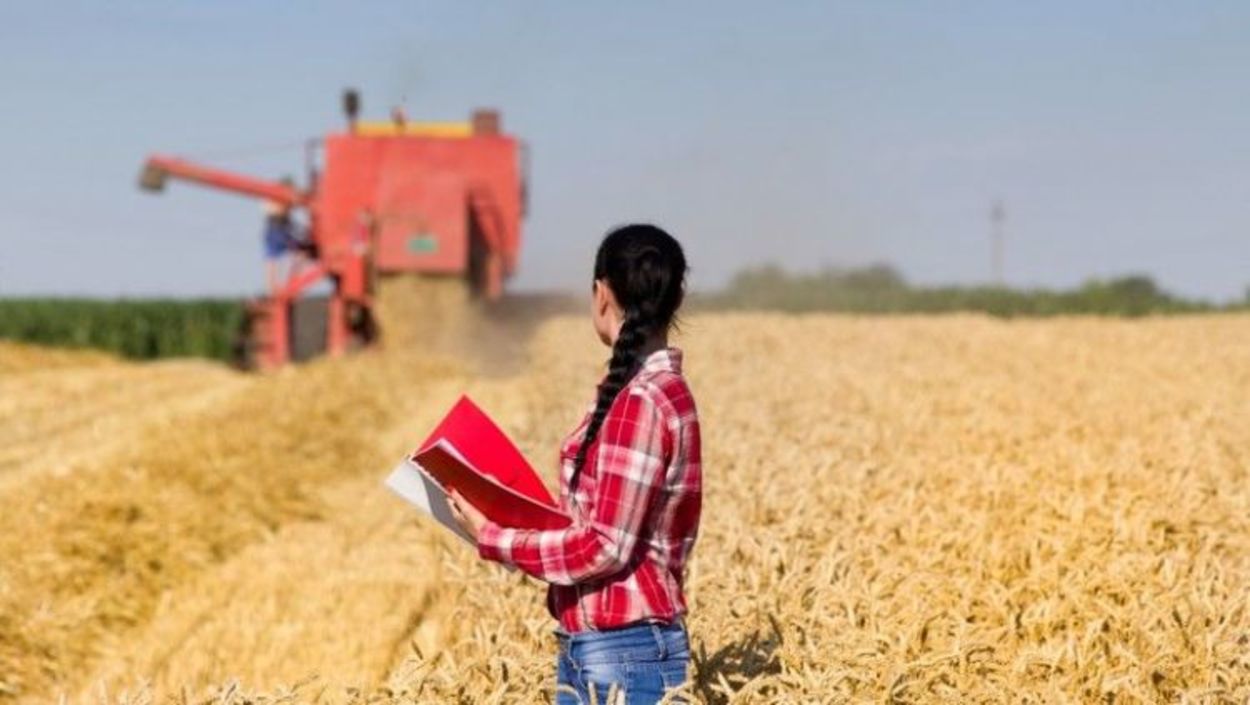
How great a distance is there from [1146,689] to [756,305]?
43.0m

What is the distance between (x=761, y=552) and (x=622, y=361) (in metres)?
1.88

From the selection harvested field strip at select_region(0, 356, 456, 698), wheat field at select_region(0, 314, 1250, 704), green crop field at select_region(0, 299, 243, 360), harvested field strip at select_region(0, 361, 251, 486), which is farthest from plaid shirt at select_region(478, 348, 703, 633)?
green crop field at select_region(0, 299, 243, 360)

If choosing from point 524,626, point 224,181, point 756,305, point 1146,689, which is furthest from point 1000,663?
point 756,305

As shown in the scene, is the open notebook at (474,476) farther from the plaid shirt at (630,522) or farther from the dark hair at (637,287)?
the dark hair at (637,287)

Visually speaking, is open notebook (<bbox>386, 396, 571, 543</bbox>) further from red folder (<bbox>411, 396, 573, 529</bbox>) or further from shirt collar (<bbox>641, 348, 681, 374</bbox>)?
shirt collar (<bbox>641, 348, 681, 374</bbox>)

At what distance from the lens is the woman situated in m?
3.30

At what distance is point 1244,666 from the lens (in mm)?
4270

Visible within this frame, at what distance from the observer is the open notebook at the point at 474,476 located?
3.38m

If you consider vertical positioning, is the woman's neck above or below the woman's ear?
below

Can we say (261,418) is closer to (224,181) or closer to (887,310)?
(224,181)

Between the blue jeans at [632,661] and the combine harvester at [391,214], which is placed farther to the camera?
the combine harvester at [391,214]

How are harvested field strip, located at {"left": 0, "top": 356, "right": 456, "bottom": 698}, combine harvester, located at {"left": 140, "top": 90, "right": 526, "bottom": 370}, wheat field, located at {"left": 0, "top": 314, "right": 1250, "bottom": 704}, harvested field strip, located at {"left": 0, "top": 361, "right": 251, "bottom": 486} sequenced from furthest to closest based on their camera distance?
1. combine harvester, located at {"left": 140, "top": 90, "right": 526, "bottom": 370}
2. harvested field strip, located at {"left": 0, "top": 361, "right": 251, "bottom": 486}
3. harvested field strip, located at {"left": 0, "top": 356, "right": 456, "bottom": 698}
4. wheat field, located at {"left": 0, "top": 314, "right": 1250, "bottom": 704}

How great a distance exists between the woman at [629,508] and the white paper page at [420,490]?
0.14ft

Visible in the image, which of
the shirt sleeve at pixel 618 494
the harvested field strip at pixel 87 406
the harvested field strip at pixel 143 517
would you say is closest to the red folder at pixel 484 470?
the shirt sleeve at pixel 618 494
